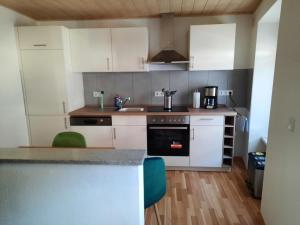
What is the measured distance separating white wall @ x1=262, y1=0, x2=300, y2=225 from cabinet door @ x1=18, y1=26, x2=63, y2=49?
2.62 m

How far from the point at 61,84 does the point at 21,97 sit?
2.01 ft

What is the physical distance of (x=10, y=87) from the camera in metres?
2.68

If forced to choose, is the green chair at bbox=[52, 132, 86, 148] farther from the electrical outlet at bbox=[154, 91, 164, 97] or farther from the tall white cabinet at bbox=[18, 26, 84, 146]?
the electrical outlet at bbox=[154, 91, 164, 97]

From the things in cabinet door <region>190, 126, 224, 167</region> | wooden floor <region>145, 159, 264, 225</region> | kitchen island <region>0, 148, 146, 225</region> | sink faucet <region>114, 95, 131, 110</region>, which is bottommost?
wooden floor <region>145, 159, 264, 225</region>

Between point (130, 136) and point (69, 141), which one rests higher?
point (69, 141)

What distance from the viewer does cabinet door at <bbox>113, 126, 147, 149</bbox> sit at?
2955mm

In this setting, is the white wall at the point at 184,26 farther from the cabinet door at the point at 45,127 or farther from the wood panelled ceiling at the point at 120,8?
the cabinet door at the point at 45,127

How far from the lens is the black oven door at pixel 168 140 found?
115 inches

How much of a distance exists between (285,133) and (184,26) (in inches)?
90.5

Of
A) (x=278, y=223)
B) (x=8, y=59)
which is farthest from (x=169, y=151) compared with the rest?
(x=8, y=59)

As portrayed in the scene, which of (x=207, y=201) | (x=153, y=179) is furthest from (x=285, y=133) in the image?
(x=207, y=201)

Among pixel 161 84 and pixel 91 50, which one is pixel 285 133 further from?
pixel 91 50

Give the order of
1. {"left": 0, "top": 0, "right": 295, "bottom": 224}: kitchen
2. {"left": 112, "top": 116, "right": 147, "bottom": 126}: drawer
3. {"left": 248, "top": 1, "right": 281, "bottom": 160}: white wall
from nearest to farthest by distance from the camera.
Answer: {"left": 248, "top": 1, "right": 281, "bottom": 160}: white wall, {"left": 0, "top": 0, "right": 295, "bottom": 224}: kitchen, {"left": 112, "top": 116, "right": 147, "bottom": 126}: drawer

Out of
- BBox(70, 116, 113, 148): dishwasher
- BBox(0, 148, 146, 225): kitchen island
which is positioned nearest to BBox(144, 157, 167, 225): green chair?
BBox(0, 148, 146, 225): kitchen island
